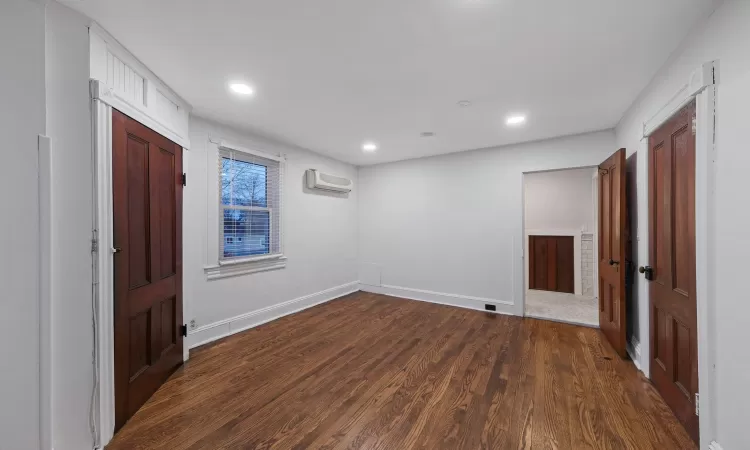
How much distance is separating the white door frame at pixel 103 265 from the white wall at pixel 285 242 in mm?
1028

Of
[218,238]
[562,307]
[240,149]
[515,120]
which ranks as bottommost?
[562,307]

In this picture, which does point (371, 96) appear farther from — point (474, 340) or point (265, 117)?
point (474, 340)

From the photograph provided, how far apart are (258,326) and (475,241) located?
333cm

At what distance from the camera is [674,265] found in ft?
6.21

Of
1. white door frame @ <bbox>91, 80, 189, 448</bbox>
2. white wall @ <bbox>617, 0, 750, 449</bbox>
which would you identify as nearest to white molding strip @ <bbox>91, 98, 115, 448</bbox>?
white door frame @ <bbox>91, 80, 189, 448</bbox>

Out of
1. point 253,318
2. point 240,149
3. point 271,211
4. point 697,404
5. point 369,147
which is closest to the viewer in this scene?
point 697,404

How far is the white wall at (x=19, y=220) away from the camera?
1.29 metres

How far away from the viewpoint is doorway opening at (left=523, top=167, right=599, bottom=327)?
5055 millimetres

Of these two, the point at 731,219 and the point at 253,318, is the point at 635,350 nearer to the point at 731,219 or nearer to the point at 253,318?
the point at 731,219

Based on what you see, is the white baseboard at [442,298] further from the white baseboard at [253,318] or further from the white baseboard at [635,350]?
the white baseboard at [635,350]

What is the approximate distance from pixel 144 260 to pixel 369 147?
10.1 feet

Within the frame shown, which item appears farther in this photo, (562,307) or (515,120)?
(562,307)

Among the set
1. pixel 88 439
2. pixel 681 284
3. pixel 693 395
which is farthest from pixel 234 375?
pixel 681 284

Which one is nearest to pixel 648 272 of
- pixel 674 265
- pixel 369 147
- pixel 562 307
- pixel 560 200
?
pixel 674 265
